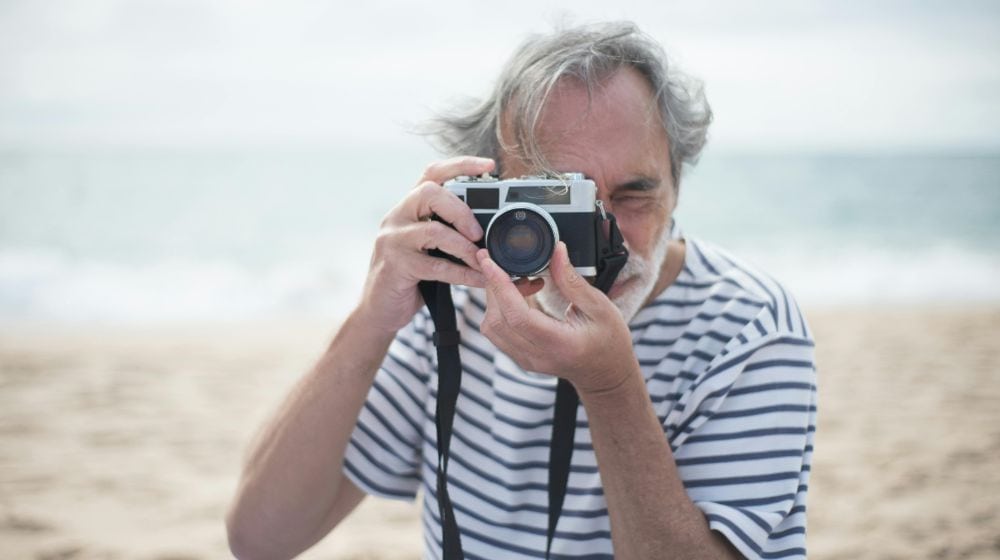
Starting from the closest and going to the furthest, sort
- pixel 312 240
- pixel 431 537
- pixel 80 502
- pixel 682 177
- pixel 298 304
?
pixel 431 537 → pixel 682 177 → pixel 80 502 → pixel 298 304 → pixel 312 240

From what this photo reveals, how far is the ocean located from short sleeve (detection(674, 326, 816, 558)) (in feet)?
1.90

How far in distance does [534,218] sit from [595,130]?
0.25 metres

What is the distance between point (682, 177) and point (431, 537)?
857 mm

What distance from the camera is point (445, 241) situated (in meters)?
1.28

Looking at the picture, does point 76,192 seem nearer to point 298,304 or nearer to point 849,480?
point 298,304

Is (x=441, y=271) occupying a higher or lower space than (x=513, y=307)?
higher

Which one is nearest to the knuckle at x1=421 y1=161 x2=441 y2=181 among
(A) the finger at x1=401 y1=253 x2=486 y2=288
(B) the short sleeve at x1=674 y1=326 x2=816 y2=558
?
(A) the finger at x1=401 y1=253 x2=486 y2=288

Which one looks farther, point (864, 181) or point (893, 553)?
point (864, 181)

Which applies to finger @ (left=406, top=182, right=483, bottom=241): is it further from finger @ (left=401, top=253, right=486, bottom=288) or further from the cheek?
the cheek

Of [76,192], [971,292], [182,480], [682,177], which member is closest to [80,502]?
[182,480]

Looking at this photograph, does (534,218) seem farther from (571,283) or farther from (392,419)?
(392,419)

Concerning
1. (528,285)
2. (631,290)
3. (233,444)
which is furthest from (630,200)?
(233,444)

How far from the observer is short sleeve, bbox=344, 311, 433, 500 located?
60.2 inches

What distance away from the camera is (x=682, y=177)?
1.64 meters
